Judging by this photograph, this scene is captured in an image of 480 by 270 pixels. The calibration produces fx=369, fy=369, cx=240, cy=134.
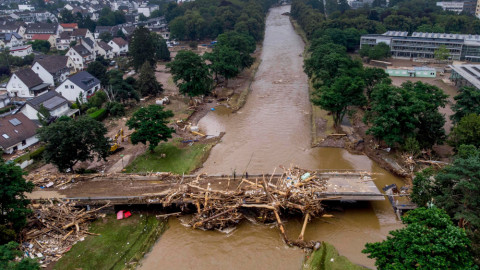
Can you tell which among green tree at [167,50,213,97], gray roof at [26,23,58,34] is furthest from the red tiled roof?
green tree at [167,50,213,97]

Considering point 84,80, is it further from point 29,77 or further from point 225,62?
point 225,62

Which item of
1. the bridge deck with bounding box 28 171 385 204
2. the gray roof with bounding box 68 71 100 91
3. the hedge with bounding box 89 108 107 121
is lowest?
the bridge deck with bounding box 28 171 385 204

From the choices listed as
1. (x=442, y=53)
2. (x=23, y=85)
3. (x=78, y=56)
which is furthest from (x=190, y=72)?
(x=442, y=53)

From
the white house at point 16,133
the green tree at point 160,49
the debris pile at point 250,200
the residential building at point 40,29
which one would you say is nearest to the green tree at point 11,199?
the debris pile at point 250,200

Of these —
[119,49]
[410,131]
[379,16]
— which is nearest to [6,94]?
[119,49]

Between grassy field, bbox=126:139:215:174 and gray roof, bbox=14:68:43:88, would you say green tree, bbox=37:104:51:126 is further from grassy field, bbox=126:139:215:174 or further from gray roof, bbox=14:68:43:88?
gray roof, bbox=14:68:43:88
